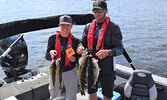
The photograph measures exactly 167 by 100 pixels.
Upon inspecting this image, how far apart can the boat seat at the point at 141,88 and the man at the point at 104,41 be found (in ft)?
1.28

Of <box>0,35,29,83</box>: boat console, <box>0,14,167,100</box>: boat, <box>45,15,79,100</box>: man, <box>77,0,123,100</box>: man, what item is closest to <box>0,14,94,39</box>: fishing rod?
<box>0,14,167,100</box>: boat

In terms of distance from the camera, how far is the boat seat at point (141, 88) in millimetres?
2922

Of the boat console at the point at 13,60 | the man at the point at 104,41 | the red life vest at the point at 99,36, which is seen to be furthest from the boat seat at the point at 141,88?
the boat console at the point at 13,60

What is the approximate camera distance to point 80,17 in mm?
4266

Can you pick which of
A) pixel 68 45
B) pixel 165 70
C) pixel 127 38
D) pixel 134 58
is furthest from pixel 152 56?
pixel 68 45

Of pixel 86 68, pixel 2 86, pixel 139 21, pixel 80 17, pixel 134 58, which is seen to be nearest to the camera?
pixel 86 68

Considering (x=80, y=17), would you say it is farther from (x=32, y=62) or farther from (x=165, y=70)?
(x=32, y=62)

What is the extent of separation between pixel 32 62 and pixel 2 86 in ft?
24.5

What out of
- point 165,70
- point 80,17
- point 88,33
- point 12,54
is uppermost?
point 80,17

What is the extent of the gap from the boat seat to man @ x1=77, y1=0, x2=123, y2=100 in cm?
39

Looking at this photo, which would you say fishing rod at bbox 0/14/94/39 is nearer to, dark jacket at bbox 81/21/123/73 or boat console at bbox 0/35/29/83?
dark jacket at bbox 81/21/123/73

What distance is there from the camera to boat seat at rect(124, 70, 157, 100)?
2922 mm

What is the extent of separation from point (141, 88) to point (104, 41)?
3.42 feet

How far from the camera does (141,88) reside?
9.80ft
